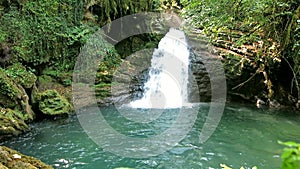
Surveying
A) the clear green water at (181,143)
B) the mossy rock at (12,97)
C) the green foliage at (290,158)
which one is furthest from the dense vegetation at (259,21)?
the mossy rock at (12,97)

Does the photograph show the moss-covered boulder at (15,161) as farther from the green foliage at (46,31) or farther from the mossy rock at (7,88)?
the green foliage at (46,31)

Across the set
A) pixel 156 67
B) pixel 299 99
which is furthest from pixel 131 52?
pixel 299 99

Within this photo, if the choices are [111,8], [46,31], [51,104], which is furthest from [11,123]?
[111,8]

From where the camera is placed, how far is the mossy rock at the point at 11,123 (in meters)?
5.23

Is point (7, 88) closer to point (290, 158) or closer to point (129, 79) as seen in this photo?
point (129, 79)

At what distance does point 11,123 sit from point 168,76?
5709mm

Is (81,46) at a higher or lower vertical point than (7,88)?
higher

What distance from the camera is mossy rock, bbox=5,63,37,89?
6.60 metres

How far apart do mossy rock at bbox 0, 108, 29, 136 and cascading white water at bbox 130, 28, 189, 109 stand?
124 inches

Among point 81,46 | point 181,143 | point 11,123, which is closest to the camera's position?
point 181,143

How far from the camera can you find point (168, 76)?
9.94 meters

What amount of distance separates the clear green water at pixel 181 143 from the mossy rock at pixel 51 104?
26 cm

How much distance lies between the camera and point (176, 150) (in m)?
4.89

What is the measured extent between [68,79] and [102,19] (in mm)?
2841
